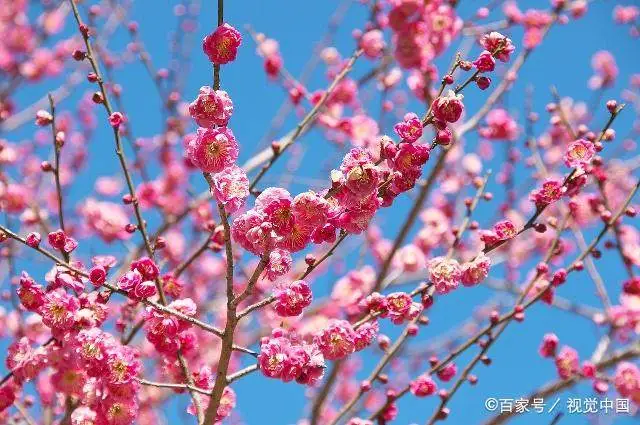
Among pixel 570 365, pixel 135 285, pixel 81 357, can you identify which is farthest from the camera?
pixel 570 365

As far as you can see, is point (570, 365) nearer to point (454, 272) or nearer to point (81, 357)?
point (454, 272)

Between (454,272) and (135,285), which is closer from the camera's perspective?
(135,285)

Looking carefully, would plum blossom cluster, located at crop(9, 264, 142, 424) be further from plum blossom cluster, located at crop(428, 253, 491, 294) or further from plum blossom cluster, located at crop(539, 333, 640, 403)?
plum blossom cluster, located at crop(539, 333, 640, 403)

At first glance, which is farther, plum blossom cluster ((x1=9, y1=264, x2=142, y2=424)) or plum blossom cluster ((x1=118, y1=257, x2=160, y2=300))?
plum blossom cluster ((x1=9, y1=264, x2=142, y2=424))

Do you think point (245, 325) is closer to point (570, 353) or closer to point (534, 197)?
point (570, 353)

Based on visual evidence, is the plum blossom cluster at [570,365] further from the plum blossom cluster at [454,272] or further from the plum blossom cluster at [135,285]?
the plum blossom cluster at [135,285]

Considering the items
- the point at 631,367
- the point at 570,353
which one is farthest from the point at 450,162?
the point at 570,353

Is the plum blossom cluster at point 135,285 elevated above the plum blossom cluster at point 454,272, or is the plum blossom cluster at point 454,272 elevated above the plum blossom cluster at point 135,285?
the plum blossom cluster at point 454,272

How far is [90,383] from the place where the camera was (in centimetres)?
223

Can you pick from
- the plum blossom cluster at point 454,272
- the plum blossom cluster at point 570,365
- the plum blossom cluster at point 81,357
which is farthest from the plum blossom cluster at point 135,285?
the plum blossom cluster at point 570,365

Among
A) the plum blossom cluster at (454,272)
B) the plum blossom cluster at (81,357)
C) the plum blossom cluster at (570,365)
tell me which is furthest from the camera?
the plum blossom cluster at (570,365)

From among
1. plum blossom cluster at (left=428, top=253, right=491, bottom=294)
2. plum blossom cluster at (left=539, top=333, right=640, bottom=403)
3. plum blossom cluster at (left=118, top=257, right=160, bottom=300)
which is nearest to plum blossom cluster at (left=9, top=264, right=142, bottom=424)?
plum blossom cluster at (left=118, top=257, right=160, bottom=300)

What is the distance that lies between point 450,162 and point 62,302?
16.3 ft

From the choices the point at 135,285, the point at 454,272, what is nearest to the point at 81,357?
the point at 135,285
